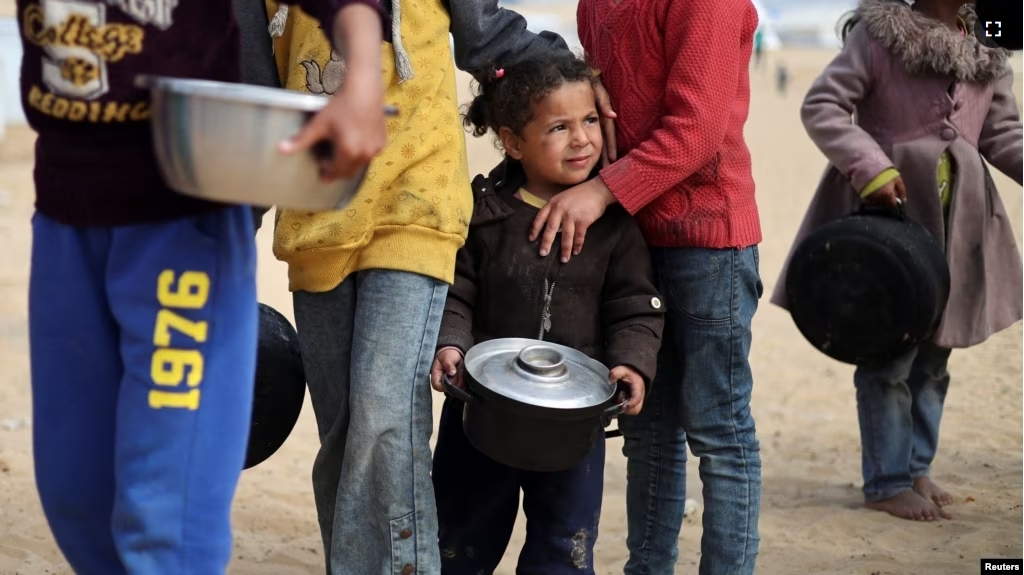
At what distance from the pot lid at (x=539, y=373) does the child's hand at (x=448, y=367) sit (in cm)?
4

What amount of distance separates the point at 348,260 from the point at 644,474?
3.75 feet

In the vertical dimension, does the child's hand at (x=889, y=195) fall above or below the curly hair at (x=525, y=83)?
below

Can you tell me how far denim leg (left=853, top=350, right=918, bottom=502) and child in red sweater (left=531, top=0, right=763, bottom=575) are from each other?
1.51 meters

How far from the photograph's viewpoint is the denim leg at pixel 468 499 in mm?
3449

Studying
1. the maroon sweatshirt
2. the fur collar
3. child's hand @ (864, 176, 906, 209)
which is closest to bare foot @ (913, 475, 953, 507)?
child's hand @ (864, 176, 906, 209)

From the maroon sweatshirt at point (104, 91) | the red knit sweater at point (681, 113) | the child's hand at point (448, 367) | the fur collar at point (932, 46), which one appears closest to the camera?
the maroon sweatshirt at point (104, 91)

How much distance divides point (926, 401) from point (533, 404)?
2599 mm

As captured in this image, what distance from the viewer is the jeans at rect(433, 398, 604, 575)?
3.32 meters

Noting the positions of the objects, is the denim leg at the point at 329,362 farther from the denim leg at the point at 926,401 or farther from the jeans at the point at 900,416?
the denim leg at the point at 926,401

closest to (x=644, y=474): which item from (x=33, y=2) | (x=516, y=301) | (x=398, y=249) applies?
(x=516, y=301)

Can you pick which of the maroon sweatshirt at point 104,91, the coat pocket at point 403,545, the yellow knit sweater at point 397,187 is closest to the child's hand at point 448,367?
the yellow knit sweater at point 397,187

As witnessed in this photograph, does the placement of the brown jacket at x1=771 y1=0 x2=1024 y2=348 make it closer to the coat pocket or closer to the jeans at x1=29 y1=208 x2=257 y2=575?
the coat pocket

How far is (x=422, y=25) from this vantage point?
118 inches

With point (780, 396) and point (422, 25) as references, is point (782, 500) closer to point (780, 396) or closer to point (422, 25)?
point (780, 396)
